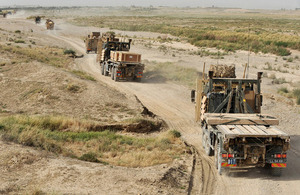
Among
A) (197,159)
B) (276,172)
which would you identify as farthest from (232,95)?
→ (276,172)

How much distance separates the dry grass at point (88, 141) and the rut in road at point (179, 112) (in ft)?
3.23

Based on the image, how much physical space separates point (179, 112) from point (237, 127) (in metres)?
8.93

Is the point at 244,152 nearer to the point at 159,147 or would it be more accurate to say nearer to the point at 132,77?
the point at 159,147

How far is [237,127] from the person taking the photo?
11.5 m

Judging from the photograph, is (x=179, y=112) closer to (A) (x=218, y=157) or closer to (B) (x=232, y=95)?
(B) (x=232, y=95)

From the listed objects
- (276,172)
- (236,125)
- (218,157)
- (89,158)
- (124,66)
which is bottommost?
(89,158)

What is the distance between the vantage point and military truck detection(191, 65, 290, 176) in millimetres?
10812

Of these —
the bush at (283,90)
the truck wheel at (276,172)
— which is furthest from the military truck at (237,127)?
the bush at (283,90)

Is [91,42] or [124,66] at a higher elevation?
[91,42]

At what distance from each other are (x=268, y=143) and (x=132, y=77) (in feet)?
63.6

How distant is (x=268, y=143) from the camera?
1083 cm

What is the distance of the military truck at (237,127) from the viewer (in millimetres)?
10812

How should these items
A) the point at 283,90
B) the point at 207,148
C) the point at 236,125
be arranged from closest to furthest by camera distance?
1. the point at 236,125
2. the point at 207,148
3. the point at 283,90

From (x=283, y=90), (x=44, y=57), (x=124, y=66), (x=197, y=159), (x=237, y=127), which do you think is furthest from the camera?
(x=44, y=57)
